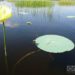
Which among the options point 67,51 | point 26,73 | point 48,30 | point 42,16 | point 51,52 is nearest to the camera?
point 26,73

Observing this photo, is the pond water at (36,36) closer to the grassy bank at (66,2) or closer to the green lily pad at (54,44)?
the green lily pad at (54,44)

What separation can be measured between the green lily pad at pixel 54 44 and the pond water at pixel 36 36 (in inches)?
3.5

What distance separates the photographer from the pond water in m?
1.93

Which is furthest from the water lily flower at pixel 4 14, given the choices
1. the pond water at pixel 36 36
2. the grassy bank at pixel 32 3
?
the grassy bank at pixel 32 3

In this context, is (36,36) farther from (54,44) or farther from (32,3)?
(32,3)

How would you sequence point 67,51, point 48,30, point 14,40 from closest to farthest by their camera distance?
point 67,51 → point 14,40 → point 48,30

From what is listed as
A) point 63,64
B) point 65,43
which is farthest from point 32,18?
point 63,64

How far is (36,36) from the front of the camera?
106 inches

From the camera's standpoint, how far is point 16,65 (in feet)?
6.44

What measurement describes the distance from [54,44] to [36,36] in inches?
19.8

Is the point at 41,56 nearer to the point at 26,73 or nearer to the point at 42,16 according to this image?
the point at 26,73

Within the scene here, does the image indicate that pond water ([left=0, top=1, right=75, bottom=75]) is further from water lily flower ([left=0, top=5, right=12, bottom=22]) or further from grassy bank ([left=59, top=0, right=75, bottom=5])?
grassy bank ([left=59, top=0, right=75, bottom=5])

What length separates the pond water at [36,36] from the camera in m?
1.93

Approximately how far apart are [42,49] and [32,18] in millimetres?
1531
